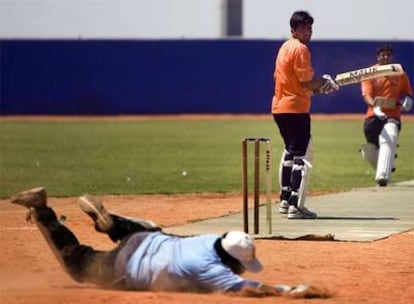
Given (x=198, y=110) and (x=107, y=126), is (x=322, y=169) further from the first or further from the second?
(x=198, y=110)

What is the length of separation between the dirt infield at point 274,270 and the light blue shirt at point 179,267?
0.32 ft

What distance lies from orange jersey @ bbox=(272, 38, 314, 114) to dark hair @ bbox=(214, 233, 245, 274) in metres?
5.34

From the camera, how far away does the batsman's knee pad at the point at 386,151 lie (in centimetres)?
1973

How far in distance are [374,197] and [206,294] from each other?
8574 millimetres

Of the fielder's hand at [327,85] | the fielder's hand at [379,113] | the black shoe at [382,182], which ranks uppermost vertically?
the fielder's hand at [327,85]

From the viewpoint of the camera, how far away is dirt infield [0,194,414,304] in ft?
31.9

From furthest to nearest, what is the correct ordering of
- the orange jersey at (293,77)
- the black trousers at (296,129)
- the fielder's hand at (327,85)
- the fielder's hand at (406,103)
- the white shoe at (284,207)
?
1. the fielder's hand at (406,103)
2. the white shoe at (284,207)
3. the black trousers at (296,129)
4. the orange jersey at (293,77)
5. the fielder's hand at (327,85)

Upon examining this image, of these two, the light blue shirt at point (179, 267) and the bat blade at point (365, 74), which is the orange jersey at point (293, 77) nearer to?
the bat blade at point (365, 74)

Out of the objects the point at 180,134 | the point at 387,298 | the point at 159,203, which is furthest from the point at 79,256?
the point at 180,134

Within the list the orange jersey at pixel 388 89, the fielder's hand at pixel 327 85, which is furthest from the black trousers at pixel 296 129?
the orange jersey at pixel 388 89

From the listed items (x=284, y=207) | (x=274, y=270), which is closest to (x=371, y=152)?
(x=284, y=207)

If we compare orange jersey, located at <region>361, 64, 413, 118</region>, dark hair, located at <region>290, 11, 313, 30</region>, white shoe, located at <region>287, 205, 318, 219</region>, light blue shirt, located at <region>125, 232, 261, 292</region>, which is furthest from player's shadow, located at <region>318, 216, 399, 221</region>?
light blue shirt, located at <region>125, 232, 261, 292</region>

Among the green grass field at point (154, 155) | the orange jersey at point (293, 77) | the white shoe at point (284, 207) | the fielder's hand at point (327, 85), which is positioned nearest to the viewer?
the fielder's hand at point (327, 85)

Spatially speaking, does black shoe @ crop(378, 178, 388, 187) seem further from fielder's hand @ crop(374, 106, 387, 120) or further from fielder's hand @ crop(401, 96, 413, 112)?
fielder's hand @ crop(401, 96, 413, 112)
